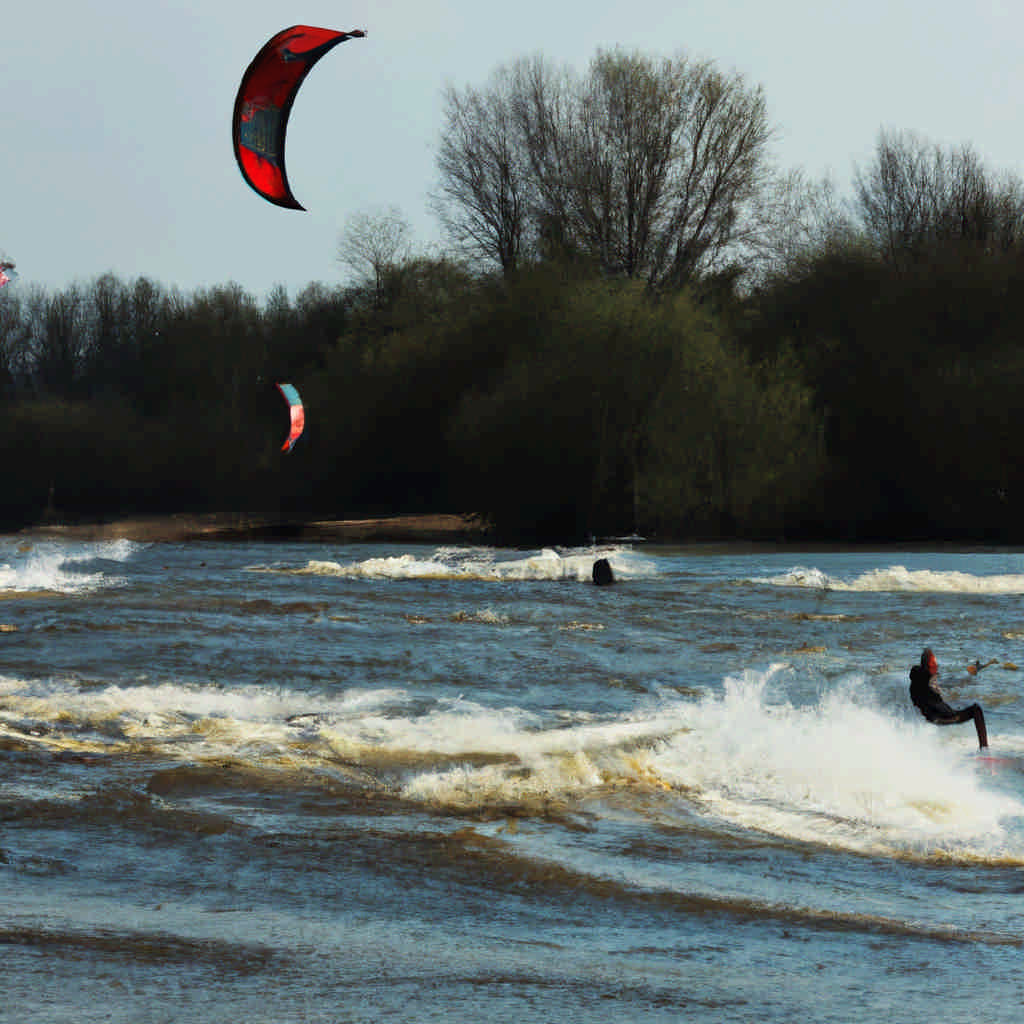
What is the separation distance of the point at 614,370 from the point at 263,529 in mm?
18435

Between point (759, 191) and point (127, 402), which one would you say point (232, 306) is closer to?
point (127, 402)

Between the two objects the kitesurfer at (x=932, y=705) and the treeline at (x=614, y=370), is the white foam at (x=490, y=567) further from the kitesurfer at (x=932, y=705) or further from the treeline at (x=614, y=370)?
the kitesurfer at (x=932, y=705)

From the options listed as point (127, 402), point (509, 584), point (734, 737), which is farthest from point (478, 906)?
point (127, 402)

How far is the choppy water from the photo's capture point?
6.13 m

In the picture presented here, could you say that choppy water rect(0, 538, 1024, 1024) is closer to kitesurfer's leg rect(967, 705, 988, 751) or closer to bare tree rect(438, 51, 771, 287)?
kitesurfer's leg rect(967, 705, 988, 751)

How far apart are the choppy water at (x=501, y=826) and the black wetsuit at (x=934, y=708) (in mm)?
427

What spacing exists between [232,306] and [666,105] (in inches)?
1135

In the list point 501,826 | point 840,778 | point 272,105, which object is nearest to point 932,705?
point 840,778

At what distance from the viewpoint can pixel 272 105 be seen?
493 inches

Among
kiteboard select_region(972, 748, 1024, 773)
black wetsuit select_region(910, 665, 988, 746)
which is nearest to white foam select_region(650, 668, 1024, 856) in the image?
kiteboard select_region(972, 748, 1024, 773)

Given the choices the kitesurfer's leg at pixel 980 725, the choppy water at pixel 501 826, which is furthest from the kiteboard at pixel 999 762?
the kitesurfer's leg at pixel 980 725

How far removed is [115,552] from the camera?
4659 cm

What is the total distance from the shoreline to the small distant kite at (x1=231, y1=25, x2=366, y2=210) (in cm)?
3578

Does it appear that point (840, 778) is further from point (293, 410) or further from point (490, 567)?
point (293, 410)
